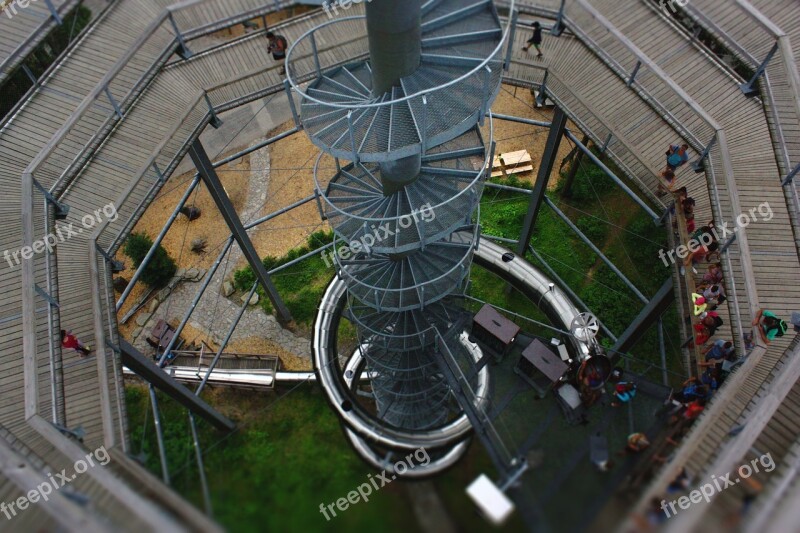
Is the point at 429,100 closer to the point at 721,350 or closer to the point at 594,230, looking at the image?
the point at 721,350

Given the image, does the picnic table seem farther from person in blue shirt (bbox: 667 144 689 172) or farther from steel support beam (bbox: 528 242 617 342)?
person in blue shirt (bbox: 667 144 689 172)

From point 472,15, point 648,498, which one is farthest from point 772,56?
point 648,498

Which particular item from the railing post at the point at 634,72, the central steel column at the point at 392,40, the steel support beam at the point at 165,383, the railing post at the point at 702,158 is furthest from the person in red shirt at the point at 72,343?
the railing post at the point at 702,158

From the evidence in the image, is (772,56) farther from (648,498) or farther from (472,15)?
(648,498)

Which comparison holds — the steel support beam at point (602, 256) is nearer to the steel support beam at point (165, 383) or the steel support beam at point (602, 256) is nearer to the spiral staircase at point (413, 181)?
the spiral staircase at point (413, 181)

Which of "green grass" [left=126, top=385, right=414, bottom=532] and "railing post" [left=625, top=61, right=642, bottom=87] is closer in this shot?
"green grass" [left=126, top=385, right=414, bottom=532]

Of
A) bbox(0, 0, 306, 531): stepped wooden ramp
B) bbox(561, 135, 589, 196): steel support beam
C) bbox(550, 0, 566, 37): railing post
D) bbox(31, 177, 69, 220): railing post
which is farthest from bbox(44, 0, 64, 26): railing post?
bbox(561, 135, 589, 196): steel support beam
